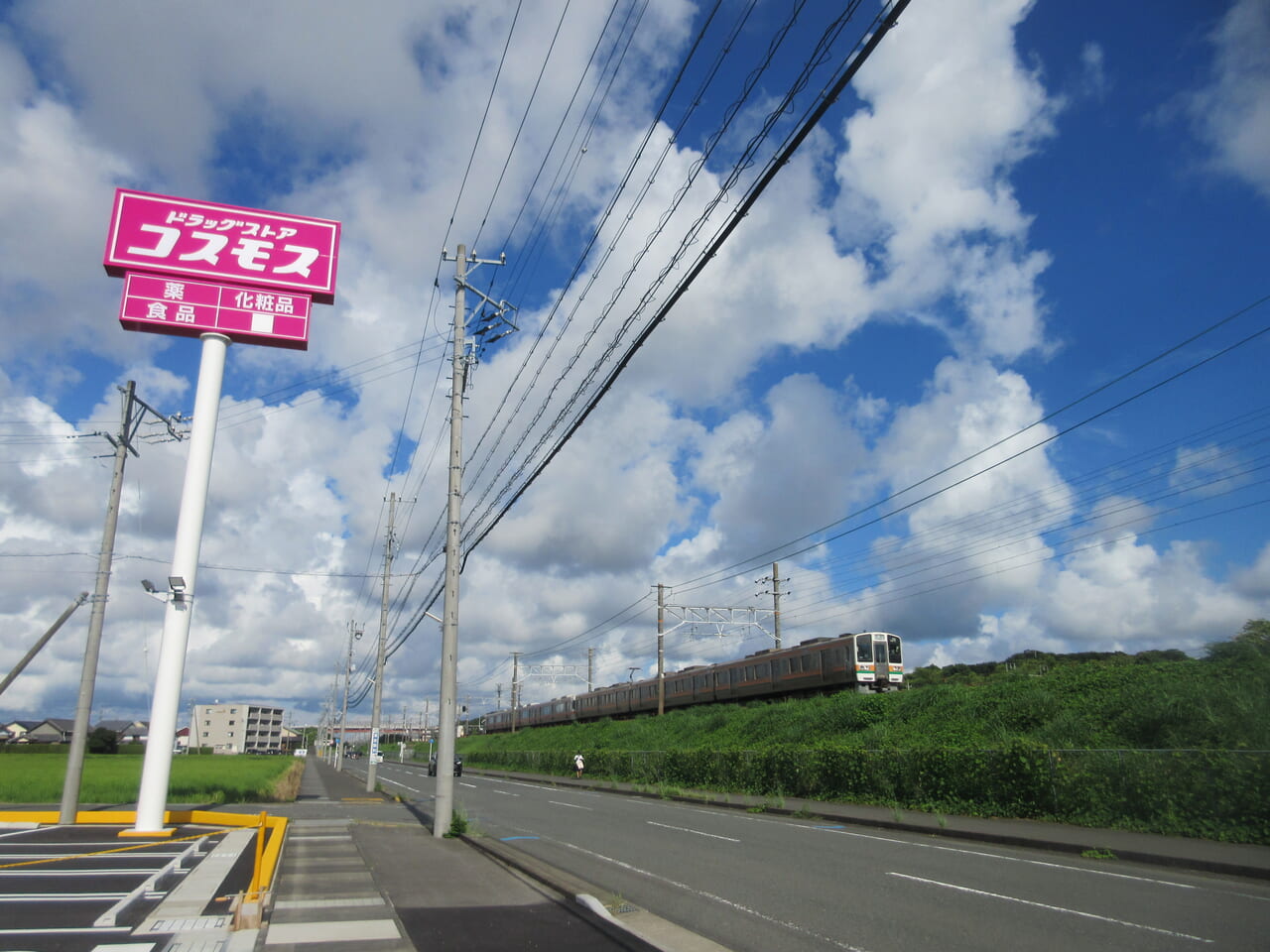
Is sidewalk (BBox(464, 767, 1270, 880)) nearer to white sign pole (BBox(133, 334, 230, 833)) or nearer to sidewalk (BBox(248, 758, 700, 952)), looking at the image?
sidewalk (BBox(248, 758, 700, 952))

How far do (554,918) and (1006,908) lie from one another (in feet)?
15.0

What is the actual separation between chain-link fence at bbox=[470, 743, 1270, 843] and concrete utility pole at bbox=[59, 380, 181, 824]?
668 inches

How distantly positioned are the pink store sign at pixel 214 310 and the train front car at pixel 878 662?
2613 centimetres

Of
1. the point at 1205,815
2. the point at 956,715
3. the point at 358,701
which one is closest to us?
the point at 1205,815

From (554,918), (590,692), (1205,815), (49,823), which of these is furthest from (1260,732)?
(590,692)

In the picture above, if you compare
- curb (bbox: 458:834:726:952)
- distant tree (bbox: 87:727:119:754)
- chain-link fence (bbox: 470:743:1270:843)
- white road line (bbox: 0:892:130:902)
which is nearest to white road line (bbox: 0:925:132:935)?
white road line (bbox: 0:892:130:902)

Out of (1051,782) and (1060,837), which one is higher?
(1051,782)

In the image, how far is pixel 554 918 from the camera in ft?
24.0

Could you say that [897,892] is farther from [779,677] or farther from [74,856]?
[779,677]

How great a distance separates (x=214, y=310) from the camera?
15555 mm

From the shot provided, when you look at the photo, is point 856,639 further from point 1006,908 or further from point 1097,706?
point 1006,908

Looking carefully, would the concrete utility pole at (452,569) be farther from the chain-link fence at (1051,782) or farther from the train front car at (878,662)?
the train front car at (878,662)

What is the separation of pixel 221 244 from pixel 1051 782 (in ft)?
63.9

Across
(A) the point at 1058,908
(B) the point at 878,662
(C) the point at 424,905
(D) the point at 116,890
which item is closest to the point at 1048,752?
(A) the point at 1058,908
